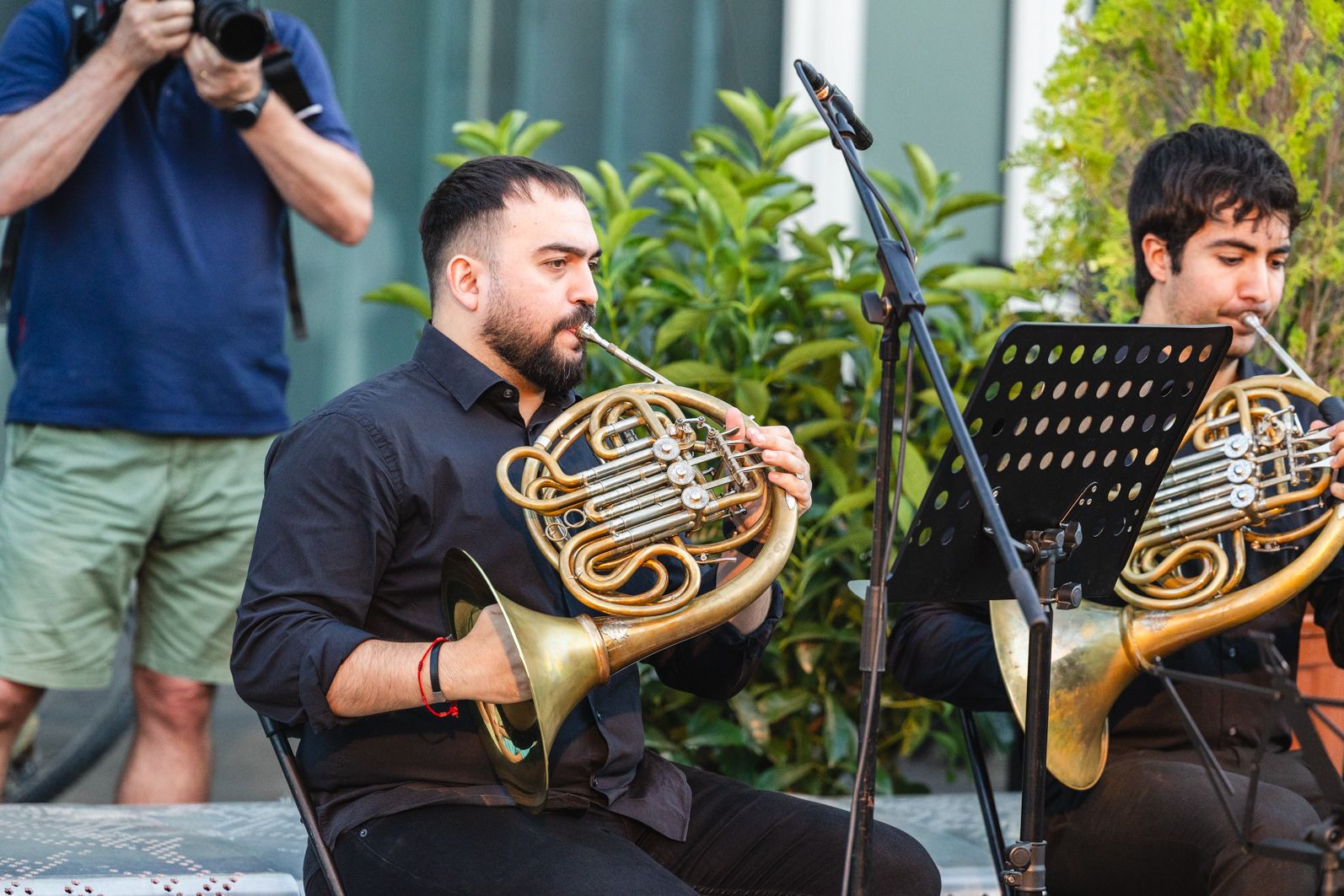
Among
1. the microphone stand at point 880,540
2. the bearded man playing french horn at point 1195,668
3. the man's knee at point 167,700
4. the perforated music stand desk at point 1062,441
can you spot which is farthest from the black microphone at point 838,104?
the man's knee at point 167,700

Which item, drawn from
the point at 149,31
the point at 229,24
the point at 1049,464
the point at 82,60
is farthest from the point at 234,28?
the point at 1049,464

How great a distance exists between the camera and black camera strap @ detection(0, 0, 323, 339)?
3.39 meters

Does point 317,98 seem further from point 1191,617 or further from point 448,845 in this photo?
point 1191,617

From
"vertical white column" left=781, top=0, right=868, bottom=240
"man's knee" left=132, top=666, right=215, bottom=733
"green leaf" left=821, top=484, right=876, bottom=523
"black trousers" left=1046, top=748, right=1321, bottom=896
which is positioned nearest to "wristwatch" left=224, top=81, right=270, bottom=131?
"man's knee" left=132, top=666, right=215, bottom=733

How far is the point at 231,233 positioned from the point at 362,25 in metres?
1.75

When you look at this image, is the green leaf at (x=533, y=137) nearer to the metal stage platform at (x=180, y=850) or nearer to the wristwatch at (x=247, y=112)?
the wristwatch at (x=247, y=112)

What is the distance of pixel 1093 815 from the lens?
274 cm

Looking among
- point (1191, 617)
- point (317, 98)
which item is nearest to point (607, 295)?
point (317, 98)

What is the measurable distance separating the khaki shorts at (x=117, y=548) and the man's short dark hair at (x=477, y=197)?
40.1 inches

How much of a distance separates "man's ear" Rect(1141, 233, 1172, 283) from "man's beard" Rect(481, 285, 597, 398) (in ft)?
4.13

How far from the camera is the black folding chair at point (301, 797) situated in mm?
2330

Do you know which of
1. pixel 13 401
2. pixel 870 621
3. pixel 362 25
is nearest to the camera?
pixel 870 621

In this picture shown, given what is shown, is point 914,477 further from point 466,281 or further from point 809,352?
point 466,281

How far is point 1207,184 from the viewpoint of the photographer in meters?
3.11
